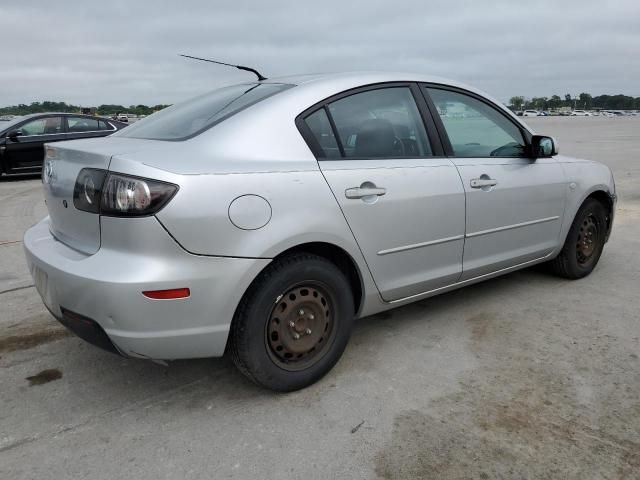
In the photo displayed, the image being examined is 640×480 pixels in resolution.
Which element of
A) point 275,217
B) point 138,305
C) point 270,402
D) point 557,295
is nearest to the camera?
point 138,305

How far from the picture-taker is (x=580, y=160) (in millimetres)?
4352

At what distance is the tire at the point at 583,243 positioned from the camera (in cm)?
432

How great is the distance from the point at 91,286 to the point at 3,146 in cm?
1070

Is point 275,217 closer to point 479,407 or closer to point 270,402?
point 270,402

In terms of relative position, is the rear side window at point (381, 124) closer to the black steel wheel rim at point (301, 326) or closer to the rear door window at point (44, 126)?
the black steel wheel rim at point (301, 326)

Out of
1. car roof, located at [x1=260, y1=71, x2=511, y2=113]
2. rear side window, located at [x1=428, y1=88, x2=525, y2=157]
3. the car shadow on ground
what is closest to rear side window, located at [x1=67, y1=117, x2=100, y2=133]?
the car shadow on ground

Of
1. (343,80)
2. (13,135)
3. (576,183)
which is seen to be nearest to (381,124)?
Result: (343,80)

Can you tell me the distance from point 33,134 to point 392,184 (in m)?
10.9

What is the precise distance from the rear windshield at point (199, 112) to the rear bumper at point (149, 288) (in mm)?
643

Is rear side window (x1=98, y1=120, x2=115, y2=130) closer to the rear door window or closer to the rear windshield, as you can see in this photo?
the rear door window

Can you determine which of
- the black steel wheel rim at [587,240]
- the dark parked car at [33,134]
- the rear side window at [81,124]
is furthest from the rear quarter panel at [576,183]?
the rear side window at [81,124]

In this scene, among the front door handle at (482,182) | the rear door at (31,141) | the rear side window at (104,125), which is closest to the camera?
the front door handle at (482,182)

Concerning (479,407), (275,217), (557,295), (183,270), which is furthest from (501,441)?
(557,295)

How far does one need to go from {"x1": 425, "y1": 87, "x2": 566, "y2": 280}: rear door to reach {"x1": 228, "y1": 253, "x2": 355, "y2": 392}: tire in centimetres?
106
